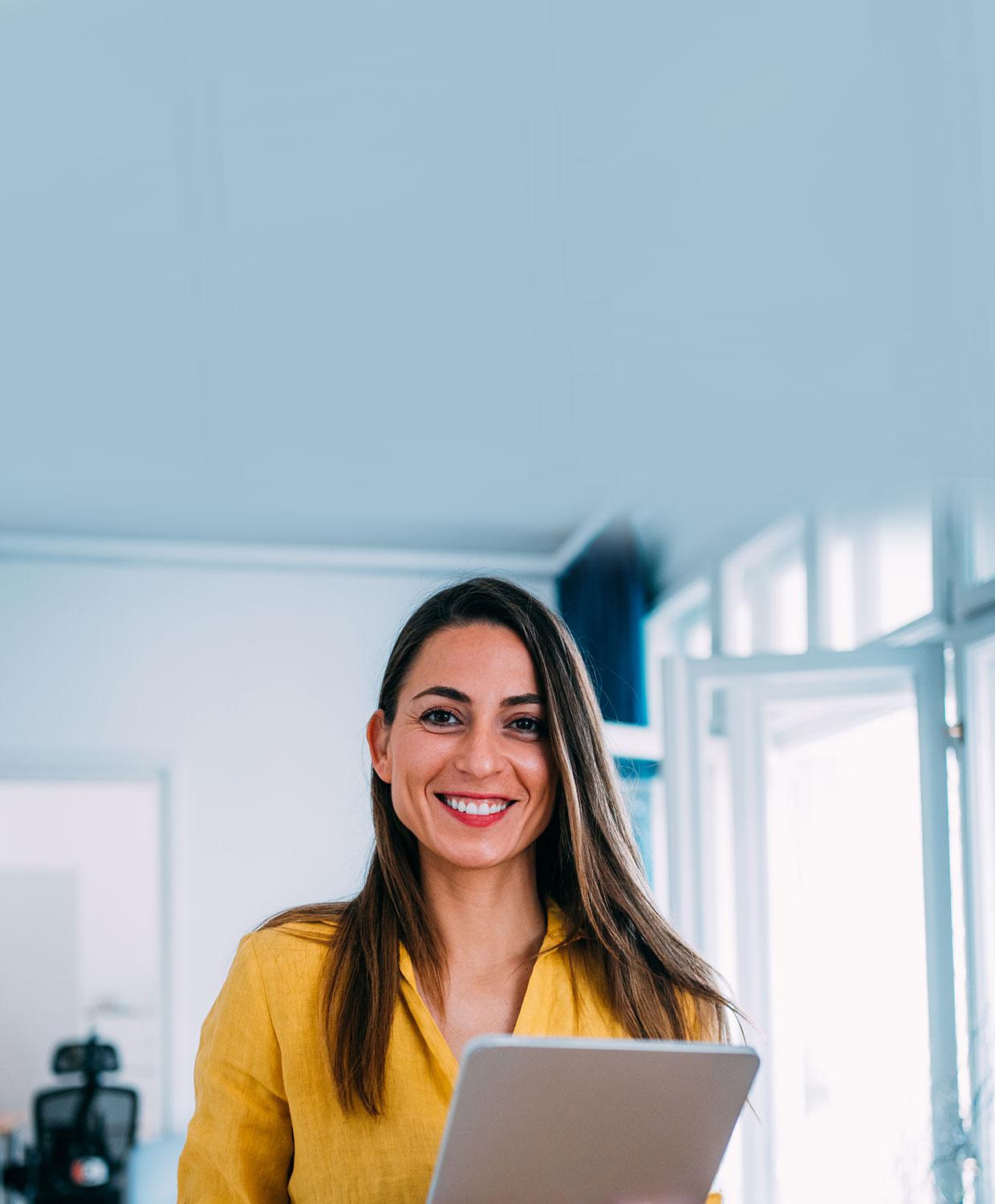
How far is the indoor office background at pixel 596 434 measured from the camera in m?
2.90

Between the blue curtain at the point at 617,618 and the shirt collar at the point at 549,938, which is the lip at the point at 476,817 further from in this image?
the blue curtain at the point at 617,618

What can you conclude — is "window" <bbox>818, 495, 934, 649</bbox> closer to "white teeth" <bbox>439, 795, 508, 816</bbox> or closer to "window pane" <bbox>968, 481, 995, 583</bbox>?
"window pane" <bbox>968, 481, 995, 583</bbox>

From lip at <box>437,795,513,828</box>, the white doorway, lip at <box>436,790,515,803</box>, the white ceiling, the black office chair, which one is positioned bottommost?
the black office chair

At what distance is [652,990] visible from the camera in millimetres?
1763

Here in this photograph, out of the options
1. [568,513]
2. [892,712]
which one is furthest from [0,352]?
[892,712]

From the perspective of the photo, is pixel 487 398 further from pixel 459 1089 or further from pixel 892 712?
pixel 459 1089

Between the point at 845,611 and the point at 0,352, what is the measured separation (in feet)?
8.98

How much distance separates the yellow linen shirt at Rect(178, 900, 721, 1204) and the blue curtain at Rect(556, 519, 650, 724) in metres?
3.82

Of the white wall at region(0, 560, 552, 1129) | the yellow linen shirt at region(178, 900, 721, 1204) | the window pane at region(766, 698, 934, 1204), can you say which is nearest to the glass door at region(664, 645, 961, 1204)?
the window pane at region(766, 698, 934, 1204)

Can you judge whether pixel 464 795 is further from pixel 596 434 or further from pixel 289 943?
pixel 596 434

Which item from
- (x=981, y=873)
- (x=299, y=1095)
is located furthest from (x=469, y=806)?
(x=981, y=873)

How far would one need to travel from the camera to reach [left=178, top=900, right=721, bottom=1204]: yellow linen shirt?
5.23 feet

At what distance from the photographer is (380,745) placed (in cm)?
183

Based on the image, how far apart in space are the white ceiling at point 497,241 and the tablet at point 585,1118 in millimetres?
2068
